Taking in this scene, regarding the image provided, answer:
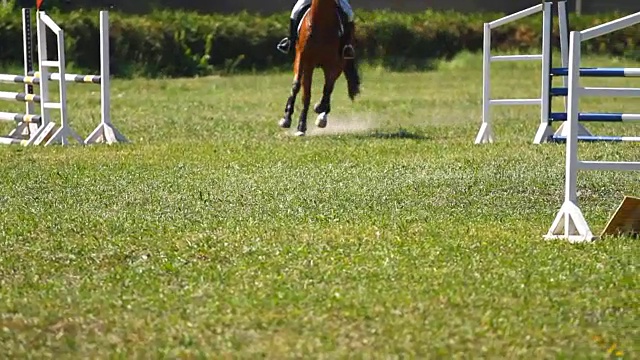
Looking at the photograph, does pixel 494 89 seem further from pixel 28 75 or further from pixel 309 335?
pixel 309 335

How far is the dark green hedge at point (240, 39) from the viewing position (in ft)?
106

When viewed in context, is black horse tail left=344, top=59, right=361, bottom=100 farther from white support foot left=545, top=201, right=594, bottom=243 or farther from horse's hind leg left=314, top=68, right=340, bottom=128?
white support foot left=545, top=201, right=594, bottom=243

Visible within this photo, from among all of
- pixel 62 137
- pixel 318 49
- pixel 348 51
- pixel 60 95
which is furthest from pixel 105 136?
pixel 348 51

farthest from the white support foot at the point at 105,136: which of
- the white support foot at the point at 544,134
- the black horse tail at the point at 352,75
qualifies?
the white support foot at the point at 544,134

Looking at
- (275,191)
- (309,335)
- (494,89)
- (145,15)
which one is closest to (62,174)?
(275,191)

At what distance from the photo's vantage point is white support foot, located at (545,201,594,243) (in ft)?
28.2

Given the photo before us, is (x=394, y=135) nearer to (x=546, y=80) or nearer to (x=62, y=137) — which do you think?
(x=546, y=80)

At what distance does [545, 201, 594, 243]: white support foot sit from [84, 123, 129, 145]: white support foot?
8500mm

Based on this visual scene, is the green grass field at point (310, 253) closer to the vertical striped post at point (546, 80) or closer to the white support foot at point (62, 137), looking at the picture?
the vertical striped post at point (546, 80)

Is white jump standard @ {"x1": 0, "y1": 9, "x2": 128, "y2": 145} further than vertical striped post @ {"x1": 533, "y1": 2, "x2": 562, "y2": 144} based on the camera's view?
Yes

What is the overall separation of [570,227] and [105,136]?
883cm

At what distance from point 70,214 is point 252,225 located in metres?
1.56

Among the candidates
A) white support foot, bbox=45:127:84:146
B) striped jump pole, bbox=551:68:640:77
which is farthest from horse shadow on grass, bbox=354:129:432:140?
striped jump pole, bbox=551:68:640:77

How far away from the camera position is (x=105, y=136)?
1645 cm
